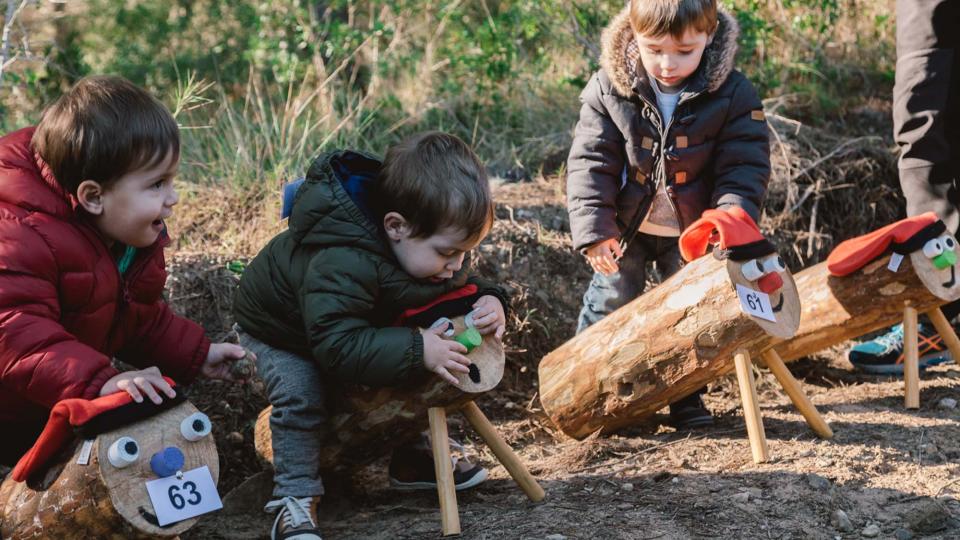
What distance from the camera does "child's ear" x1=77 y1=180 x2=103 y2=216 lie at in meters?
2.62

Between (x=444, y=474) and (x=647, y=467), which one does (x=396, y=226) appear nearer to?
(x=444, y=474)

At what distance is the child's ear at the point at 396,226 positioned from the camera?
2951mm

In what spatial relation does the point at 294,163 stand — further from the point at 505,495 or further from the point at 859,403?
the point at 859,403

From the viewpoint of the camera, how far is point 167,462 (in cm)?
239

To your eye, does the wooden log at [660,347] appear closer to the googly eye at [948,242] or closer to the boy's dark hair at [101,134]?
the googly eye at [948,242]

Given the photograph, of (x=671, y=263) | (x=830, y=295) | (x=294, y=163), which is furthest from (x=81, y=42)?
(x=830, y=295)

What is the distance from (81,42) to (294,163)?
12.9 ft

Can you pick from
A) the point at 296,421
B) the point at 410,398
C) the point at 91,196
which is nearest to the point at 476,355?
the point at 410,398

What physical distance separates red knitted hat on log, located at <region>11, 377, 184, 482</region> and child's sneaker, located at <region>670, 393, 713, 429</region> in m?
2.24

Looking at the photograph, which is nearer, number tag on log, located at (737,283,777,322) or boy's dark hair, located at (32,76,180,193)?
boy's dark hair, located at (32,76,180,193)

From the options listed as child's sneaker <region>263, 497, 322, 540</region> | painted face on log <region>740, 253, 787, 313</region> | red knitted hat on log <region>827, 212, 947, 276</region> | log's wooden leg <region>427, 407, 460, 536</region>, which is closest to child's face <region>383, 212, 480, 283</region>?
log's wooden leg <region>427, 407, 460, 536</region>

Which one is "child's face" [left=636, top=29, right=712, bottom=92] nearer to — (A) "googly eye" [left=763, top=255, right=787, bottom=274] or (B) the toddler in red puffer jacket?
(A) "googly eye" [left=763, top=255, right=787, bottom=274]

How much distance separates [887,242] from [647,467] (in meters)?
1.35

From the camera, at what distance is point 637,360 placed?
358 cm
